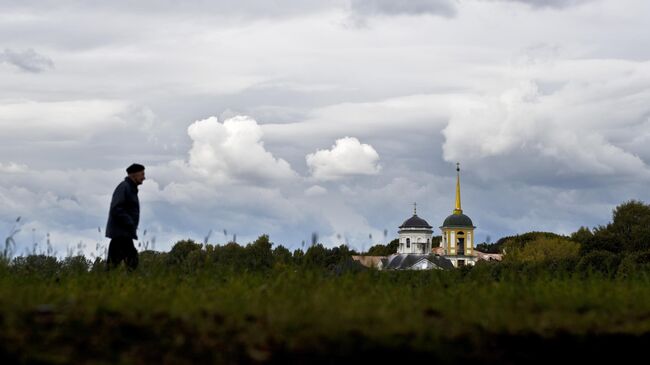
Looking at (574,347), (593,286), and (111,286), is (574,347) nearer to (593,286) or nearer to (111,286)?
(593,286)

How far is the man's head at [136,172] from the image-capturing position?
1533cm

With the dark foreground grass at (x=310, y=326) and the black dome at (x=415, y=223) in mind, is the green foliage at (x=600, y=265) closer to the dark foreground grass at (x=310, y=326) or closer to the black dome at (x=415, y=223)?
the dark foreground grass at (x=310, y=326)

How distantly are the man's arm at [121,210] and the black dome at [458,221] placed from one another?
456ft

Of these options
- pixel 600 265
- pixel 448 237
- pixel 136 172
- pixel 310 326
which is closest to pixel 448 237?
pixel 448 237

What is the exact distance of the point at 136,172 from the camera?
15344 mm

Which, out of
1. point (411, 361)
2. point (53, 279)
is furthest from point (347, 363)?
point (53, 279)

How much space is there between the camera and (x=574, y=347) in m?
8.52

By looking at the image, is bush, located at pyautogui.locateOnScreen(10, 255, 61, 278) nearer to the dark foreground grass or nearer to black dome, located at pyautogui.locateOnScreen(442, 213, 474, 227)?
the dark foreground grass

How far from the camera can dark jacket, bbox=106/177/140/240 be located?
15055 mm

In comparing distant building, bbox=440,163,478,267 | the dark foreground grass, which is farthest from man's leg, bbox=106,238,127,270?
distant building, bbox=440,163,478,267

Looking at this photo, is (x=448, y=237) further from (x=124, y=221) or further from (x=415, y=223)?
(x=124, y=221)

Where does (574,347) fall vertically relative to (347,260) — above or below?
below

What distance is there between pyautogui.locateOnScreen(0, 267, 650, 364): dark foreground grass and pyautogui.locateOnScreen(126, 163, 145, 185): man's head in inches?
183

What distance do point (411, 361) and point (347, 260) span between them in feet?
22.2
